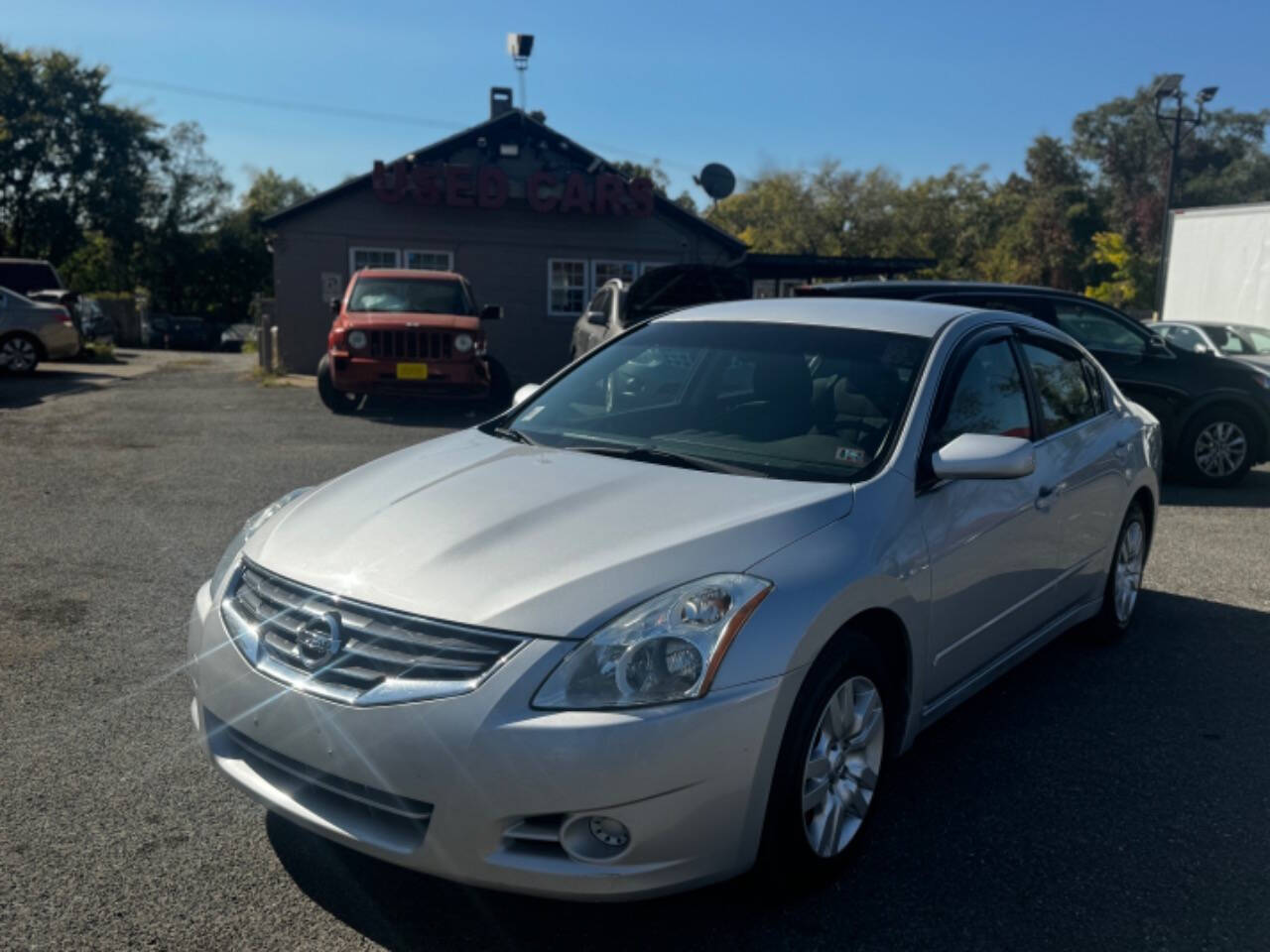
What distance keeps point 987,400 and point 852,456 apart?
2.94ft

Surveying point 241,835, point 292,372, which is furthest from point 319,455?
point 292,372

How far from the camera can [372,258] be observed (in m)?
22.6

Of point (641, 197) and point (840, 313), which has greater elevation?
point (641, 197)

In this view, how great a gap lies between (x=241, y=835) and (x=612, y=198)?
68.3 ft

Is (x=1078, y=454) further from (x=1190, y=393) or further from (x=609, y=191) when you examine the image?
(x=609, y=191)

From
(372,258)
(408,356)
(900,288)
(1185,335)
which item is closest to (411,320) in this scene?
(408,356)

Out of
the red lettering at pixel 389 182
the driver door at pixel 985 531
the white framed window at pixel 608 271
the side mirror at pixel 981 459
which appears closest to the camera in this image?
the side mirror at pixel 981 459

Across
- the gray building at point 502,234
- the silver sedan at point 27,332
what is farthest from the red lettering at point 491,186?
the silver sedan at point 27,332

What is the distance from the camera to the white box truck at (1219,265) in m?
15.9

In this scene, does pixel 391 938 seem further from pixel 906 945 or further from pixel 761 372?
pixel 761 372

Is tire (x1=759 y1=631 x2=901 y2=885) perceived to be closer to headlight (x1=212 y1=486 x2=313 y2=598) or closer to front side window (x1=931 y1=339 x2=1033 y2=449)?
front side window (x1=931 y1=339 x2=1033 y2=449)

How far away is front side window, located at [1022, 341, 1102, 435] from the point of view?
459 cm

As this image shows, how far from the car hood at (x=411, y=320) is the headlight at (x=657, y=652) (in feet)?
39.2

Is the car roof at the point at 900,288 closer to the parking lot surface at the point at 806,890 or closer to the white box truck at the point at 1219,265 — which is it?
the parking lot surface at the point at 806,890
